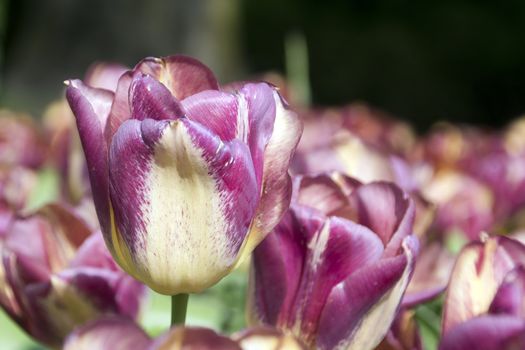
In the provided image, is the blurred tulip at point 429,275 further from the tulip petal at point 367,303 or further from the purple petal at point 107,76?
the purple petal at point 107,76

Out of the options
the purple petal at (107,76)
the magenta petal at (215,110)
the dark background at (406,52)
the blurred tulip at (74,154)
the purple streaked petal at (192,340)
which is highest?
the magenta petal at (215,110)

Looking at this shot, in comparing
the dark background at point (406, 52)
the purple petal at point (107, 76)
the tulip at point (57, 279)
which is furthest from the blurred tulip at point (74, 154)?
the dark background at point (406, 52)

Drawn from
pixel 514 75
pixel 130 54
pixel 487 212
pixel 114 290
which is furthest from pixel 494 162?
pixel 514 75

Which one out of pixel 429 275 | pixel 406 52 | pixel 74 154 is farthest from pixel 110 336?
pixel 406 52

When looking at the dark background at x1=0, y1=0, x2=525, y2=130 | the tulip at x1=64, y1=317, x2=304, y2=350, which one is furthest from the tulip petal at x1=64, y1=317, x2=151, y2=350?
the dark background at x1=0, y1=0, x2=525, y2=130

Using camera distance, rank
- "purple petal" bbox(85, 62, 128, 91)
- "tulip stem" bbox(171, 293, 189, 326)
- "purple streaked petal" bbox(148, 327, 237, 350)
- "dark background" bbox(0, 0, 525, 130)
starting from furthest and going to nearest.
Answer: "dark background" bbox(0, 0, 525, 130) → "purple petal" bbox(85, 62, 128, 91) → "tulip stem" bbox(171, 293, 189, 326) → "purple streaked petal" bbox(148, 327, 237, 350)

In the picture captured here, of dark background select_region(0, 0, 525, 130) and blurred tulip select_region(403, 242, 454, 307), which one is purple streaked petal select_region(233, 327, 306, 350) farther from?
dark background select_region(0, 0, 525, 130)
